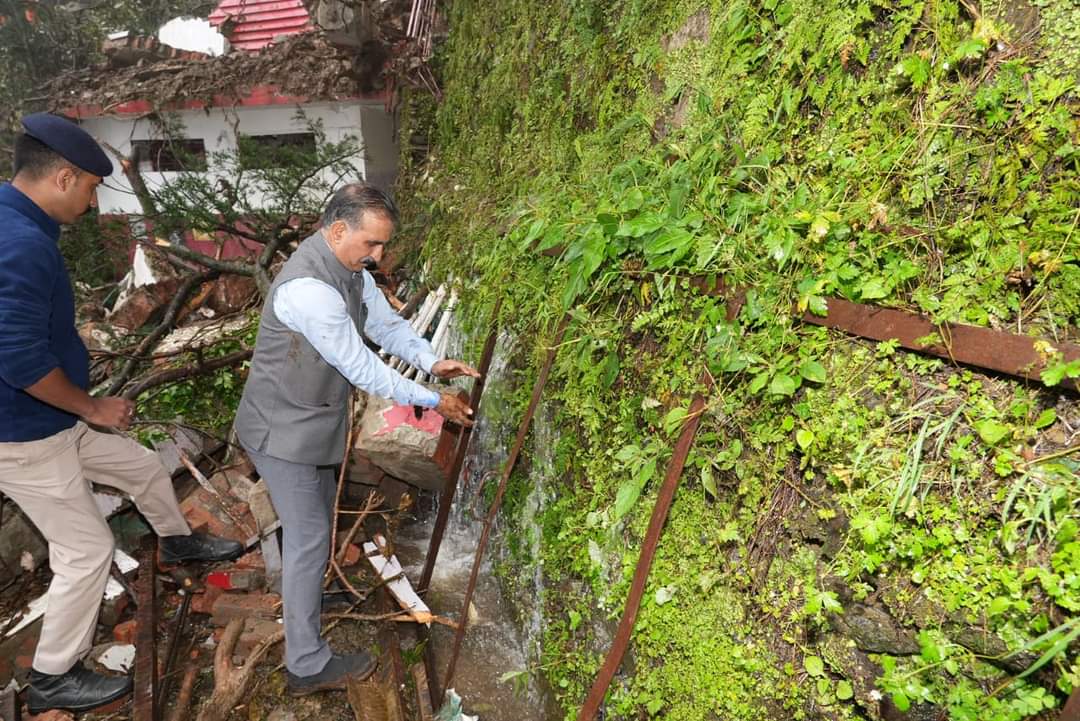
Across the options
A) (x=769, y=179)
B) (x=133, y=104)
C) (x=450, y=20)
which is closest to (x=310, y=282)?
(x=769, y=179)

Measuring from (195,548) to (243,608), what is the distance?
1.90ft

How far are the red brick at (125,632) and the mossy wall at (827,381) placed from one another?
9.11ft

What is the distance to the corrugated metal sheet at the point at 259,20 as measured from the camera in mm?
12172

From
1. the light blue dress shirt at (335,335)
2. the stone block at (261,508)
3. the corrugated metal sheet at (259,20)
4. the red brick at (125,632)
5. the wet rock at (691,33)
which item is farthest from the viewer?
the corrugated metal sheet at (259,20)

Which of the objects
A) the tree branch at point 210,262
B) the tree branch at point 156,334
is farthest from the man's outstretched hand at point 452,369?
the tree branch at point 210,262

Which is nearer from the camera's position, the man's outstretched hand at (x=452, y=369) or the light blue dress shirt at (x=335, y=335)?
the light blue dress shirt at (x=335, y=335)

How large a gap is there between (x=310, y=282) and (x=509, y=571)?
2117 mm

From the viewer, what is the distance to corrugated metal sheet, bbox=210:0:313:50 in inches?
479

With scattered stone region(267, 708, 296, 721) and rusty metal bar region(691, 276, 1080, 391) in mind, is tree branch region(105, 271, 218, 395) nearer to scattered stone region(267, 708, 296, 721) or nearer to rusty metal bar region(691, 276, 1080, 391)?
scattered stone region(267, 708, 296, 721)

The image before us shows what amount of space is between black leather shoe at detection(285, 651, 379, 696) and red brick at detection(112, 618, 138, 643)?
123 centimetres

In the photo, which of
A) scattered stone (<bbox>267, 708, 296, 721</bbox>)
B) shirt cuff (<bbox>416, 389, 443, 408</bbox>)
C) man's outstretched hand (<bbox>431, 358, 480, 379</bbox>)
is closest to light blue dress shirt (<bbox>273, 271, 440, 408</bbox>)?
shirt cuff (<bbox>416, 389, 443, 408</bbox>)

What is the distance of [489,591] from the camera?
161 inches

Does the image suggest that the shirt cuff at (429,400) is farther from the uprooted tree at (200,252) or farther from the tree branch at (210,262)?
the tree branch at (210,262)

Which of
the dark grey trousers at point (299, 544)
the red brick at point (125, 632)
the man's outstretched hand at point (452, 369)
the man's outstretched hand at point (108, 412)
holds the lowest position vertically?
the red brick at point (125, 632)
